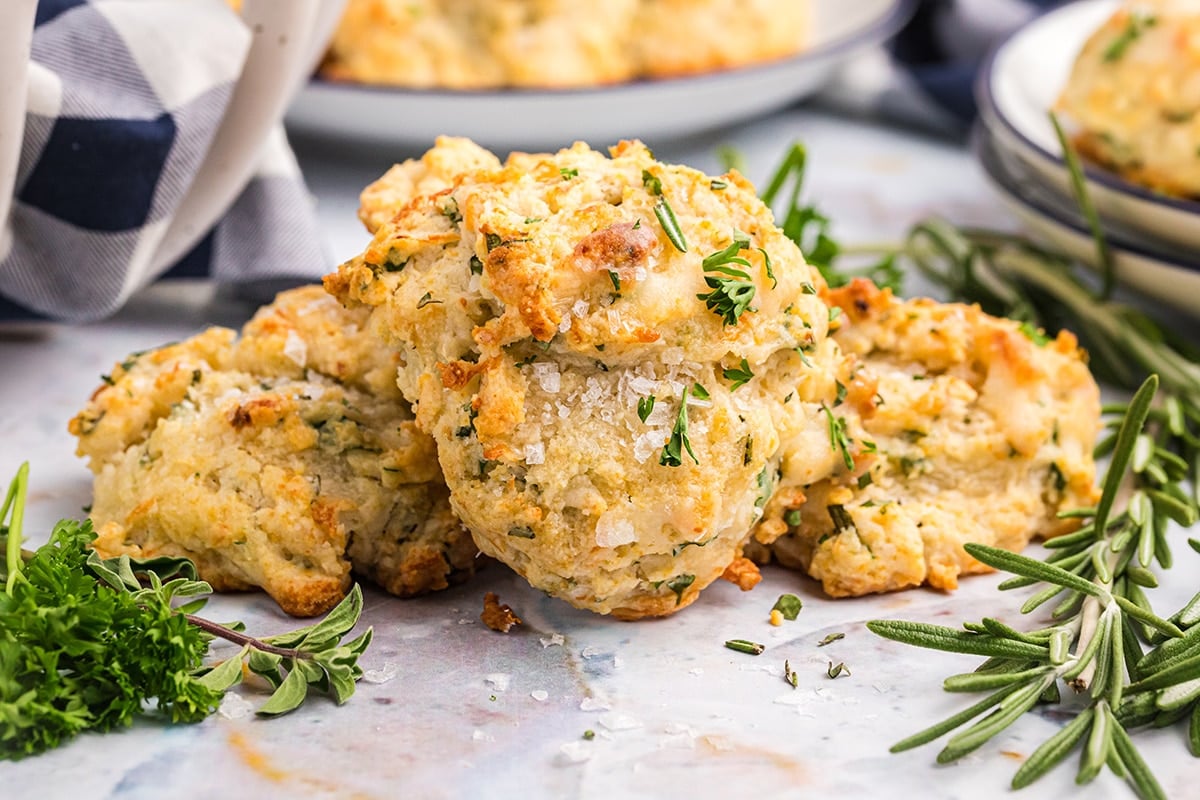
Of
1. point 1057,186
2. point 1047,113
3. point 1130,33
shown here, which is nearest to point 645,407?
point 1047,113

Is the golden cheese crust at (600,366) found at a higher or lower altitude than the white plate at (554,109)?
higher

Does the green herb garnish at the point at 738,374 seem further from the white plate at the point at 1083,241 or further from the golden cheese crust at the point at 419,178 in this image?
the white plate at the point at 1083,241

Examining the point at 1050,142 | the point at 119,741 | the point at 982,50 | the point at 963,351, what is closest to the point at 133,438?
the point at 119,741

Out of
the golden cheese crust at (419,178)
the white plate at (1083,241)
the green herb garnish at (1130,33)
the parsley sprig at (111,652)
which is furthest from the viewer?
the green herb garnish at (1130,33)

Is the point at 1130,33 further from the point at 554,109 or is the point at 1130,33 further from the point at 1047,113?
the point at 554,109

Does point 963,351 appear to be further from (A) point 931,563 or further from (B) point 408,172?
(B) point 408,172

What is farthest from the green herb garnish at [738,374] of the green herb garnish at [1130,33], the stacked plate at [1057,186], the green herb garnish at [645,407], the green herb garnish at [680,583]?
the green herb garnish at [1130,33]

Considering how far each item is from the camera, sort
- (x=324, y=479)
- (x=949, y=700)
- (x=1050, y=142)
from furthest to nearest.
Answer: (x=1050, y=142) → (x=324, y=479) → (x=949, y=700)

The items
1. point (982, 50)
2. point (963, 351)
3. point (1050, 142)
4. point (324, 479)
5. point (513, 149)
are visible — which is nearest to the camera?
point (324, 479)

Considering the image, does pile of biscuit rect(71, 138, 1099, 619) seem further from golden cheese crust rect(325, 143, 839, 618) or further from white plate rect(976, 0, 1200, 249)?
white plate rect(976, 0, 1200, 249)
